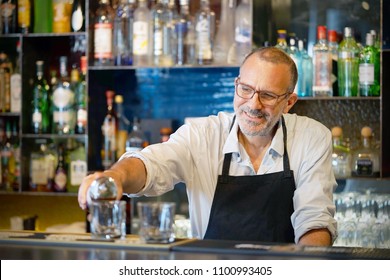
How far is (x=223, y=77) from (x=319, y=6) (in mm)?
625

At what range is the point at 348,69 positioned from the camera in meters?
3.81

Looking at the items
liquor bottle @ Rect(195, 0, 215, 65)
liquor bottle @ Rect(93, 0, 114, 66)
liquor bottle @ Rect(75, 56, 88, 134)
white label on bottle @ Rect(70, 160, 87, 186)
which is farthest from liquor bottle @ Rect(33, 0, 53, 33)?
liquor bottle @ Rect(195, 0, 215, 65)

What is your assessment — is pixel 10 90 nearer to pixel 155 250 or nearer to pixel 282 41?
pixel 282 41

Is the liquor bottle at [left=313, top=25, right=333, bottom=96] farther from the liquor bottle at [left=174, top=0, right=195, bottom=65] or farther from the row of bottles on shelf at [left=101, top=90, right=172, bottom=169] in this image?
→ the row of bottles on shelf at [left=101, top=90, right=172, bottom=169]

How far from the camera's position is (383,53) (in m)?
A: 3.71

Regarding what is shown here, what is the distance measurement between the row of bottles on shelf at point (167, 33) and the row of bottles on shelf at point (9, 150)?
→ 2.27 feet

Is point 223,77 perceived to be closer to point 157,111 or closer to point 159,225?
point 157,111

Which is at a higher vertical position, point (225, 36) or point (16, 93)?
point (225, 36)

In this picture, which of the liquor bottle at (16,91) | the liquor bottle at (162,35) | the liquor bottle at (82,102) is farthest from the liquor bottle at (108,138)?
Answer: the liquor bottle at (16,91)

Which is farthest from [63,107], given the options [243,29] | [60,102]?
[243,29]

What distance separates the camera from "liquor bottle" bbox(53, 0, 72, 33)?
4250 millimetres

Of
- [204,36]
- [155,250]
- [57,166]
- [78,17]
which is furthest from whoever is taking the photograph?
[57,166]

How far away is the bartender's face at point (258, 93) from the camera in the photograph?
2514 millimetres

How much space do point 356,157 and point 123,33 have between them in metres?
1.35
